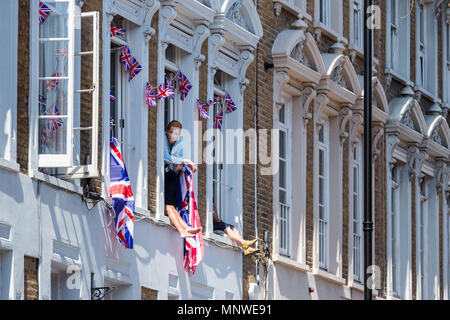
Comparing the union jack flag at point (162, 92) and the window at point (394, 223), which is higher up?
the window at point (394, 223)

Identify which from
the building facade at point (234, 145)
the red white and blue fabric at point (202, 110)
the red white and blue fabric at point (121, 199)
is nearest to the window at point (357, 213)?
the building facade at point (234, 145)

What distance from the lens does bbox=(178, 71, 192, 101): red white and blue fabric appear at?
23.7 meters

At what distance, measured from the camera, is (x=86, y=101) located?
2039 cm

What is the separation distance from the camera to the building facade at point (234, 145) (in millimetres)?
19156

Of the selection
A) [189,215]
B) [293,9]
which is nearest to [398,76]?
[293,9]

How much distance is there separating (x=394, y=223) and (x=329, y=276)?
5267mm

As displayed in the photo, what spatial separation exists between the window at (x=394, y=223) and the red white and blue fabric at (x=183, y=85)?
10.6m

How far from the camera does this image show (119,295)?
21.6m

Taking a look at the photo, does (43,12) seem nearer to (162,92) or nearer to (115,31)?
(115,31)

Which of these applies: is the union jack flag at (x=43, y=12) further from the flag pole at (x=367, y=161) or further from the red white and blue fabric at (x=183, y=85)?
the red white and blue fabric at (x=183, y=85)

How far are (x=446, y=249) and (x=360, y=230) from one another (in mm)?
5788

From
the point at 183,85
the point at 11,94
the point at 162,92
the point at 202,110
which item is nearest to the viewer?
the point at 11,94
